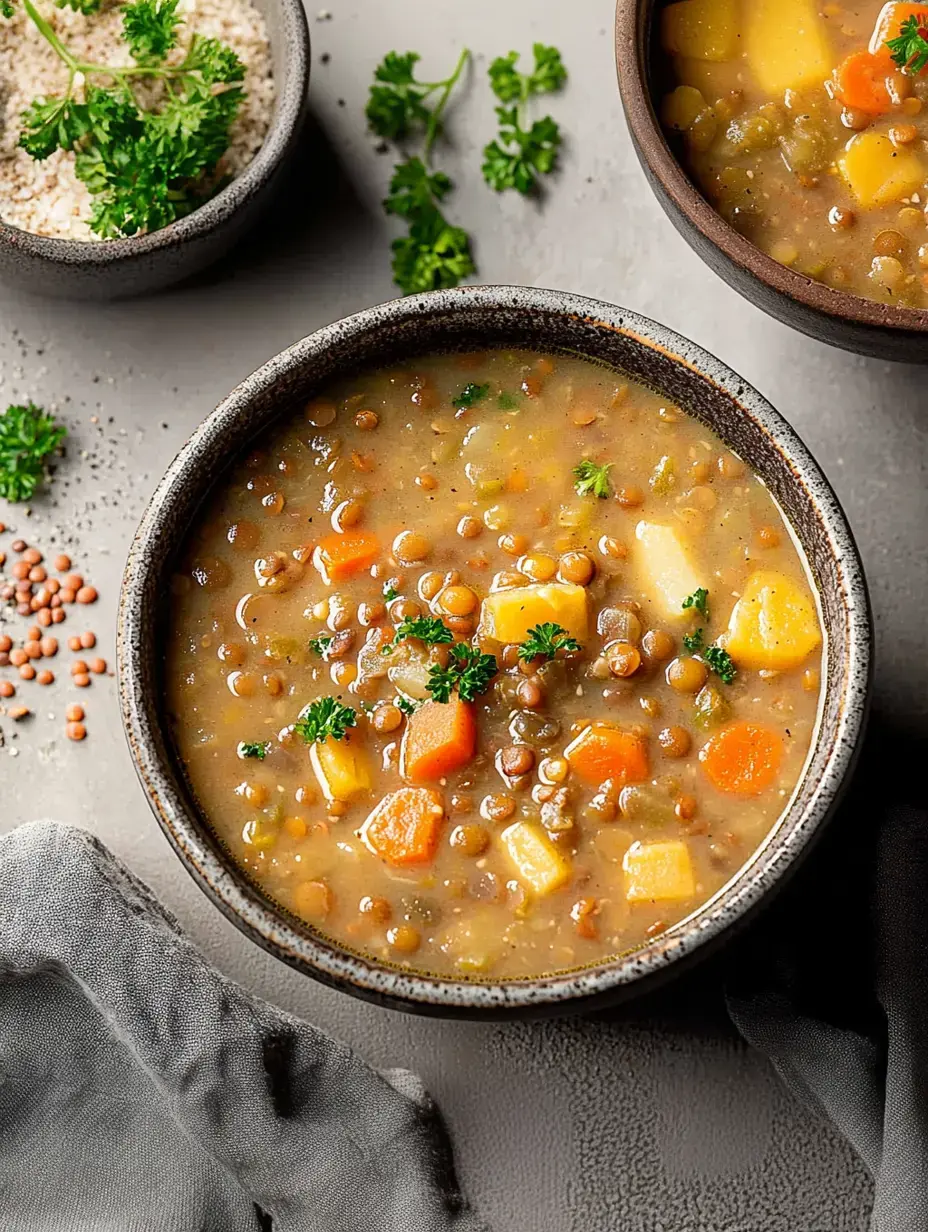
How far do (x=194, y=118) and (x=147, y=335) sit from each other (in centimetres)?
54

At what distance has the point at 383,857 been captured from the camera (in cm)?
285

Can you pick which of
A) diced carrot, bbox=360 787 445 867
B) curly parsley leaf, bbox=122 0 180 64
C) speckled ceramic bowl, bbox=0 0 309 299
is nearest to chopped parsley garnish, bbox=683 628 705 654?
diced carrot, bbox=360 787 445 867

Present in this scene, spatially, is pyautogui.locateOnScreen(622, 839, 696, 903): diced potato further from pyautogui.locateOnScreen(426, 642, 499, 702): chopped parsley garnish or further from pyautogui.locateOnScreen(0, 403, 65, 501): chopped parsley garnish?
pyautogui.locateOnScreen(0, 403, 65, 501): chopped parsley garnish

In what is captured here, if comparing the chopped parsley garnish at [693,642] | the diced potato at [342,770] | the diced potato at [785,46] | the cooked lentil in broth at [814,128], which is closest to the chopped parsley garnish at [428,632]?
the diced potato at [342,770]

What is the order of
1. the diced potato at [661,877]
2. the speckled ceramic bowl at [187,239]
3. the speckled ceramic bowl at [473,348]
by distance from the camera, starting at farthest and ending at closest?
the speckled ceramic bowl at [187,239]
the diced potato at [661,877]
the speckled ceramic bowl at [473,348]

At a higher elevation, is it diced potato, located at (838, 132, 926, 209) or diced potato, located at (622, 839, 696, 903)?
diced potato, located at (838, 132, 926, 209)

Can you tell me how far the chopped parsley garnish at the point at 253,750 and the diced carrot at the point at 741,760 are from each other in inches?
31.8

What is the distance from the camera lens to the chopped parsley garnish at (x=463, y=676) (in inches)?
112

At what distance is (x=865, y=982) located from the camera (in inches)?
132

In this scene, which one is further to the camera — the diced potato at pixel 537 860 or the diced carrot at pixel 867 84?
the diced carrot at pixel 867 84

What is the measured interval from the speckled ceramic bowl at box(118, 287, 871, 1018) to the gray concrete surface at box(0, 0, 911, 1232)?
72 cm

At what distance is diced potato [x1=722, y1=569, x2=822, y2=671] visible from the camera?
2891mm

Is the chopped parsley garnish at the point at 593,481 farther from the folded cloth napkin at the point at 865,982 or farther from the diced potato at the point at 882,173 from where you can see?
the folded cloth napkin at the point at 865,982

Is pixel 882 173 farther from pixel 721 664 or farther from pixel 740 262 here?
pixel 721 664
